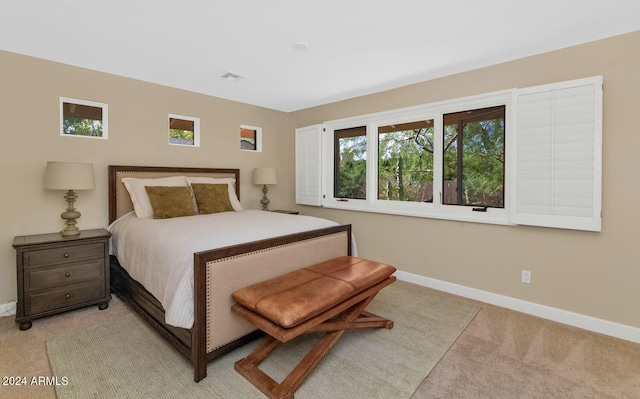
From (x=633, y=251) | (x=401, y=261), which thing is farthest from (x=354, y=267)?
(x=633, y=251)

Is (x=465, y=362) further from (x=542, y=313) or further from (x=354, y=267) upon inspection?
(x=542, y=313)

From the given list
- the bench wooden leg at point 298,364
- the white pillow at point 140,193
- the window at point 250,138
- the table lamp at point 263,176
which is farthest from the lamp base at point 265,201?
the bench wooden leg at point 298,364

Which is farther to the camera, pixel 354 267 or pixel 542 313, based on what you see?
pixel 542 313

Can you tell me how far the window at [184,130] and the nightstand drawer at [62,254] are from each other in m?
1.54

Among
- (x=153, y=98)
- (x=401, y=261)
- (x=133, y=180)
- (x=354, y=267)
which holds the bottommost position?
(x=401, y=261)

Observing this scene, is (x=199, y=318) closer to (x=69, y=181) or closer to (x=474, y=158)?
(x=69, y=181)

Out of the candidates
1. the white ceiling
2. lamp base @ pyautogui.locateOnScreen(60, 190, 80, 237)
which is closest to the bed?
lamp base @ pyautogui.locateOnScreen(60, 190, 80, 237)

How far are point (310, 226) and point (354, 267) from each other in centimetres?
56

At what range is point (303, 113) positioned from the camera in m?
4.82

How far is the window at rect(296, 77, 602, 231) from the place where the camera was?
2459 mm

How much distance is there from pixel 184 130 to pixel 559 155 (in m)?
4.01

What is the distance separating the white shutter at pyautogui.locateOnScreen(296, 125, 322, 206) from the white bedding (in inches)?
64.8

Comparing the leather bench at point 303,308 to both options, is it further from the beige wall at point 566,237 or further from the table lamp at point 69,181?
the table lamp at point 69,181

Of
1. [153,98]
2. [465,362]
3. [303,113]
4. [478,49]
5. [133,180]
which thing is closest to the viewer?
[465,362]
